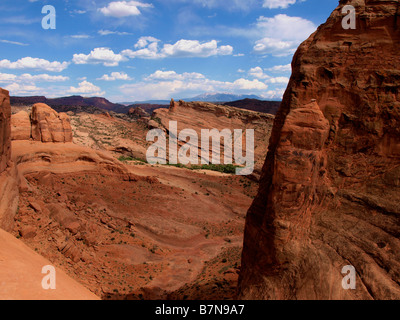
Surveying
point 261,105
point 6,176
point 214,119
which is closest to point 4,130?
point 6,176

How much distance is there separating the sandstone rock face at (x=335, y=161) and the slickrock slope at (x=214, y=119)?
3807 cm

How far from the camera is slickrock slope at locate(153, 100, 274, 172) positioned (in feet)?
152

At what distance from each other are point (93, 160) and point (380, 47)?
19626 mm

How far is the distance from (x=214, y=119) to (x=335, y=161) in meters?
41.3

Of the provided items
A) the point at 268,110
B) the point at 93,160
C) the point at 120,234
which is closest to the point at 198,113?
the point at 93,160

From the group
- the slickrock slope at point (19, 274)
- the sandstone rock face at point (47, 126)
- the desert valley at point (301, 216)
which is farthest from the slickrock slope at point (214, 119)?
the slickrock slope at point (19, 274)

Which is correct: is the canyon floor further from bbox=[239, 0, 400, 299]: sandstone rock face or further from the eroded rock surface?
bbox=[239, 0, 400, 299]: sandstone rock face

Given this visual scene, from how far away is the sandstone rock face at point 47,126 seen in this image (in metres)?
19.5

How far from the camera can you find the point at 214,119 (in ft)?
157

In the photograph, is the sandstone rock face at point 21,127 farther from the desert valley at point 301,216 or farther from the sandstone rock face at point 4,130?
the sandstone rock face at point 4,130

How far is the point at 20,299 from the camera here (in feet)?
18.4

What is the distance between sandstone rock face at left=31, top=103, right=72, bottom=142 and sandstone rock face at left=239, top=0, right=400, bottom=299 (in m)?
18.1

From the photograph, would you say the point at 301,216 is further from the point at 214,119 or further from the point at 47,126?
the point at 214,119

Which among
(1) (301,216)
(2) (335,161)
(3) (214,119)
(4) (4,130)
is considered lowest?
(1) (301,216)
